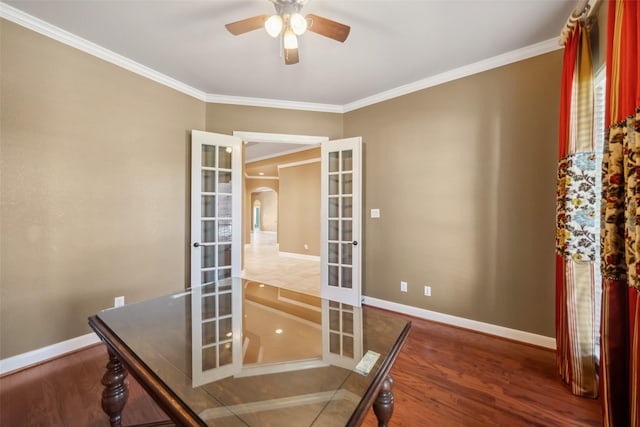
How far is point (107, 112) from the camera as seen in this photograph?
241cm

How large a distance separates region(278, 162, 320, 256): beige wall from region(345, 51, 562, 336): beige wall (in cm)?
324

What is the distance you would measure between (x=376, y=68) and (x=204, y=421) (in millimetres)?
3065

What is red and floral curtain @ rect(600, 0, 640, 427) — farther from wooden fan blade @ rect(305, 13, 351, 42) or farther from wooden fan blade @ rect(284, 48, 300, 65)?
wooden fan blade @ rect(284, 48, 300, 65)

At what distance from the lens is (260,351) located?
96cm

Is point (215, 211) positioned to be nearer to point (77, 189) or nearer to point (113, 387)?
point (77, 189)

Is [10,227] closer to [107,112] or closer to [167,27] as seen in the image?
[107,112]

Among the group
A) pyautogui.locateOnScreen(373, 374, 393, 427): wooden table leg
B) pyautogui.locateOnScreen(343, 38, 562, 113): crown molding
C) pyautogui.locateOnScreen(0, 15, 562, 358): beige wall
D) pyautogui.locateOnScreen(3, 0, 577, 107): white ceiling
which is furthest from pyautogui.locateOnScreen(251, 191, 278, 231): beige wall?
pyautogui.locateOnScreen(373, 374, 393, 427): wooden table leg

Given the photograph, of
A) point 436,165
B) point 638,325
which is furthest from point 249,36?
point 638,325

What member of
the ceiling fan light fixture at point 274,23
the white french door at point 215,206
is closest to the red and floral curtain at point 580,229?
the ceiling fan light fixture at point 274,23

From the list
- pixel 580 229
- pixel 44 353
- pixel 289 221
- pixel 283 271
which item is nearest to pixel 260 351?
pixel 580 229

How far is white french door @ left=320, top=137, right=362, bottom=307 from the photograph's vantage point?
3.27 m

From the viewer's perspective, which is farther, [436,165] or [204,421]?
[436,165]

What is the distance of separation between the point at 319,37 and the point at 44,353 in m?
3.55

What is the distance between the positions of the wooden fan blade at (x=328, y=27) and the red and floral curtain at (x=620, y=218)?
1.41 meters
